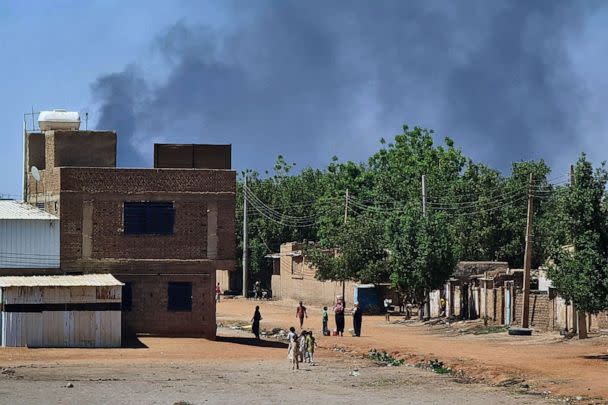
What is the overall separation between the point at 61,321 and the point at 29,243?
16.5 ft

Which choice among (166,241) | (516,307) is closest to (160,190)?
(166,241)

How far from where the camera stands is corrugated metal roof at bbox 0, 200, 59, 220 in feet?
183

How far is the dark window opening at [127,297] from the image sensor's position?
55906mm

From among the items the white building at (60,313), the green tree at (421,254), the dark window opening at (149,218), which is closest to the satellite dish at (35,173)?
the dark window opening at (149,218)

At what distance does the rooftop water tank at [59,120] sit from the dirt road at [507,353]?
16618mm

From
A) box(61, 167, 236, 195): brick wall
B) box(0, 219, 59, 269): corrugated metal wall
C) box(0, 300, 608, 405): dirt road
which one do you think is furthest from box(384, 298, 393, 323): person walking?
box(0, 219, 59, 269): corrugated metal wall

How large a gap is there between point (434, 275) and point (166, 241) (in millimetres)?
20412

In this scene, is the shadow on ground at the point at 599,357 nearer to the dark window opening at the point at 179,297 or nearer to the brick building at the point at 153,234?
the brick building at the point at 153,234

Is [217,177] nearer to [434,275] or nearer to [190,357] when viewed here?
[190,357]

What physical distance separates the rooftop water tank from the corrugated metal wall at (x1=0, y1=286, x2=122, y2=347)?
496 inches

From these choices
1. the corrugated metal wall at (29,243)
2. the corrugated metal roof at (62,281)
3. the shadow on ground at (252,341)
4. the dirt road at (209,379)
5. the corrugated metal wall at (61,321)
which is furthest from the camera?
the shadow on ground at (252,341)

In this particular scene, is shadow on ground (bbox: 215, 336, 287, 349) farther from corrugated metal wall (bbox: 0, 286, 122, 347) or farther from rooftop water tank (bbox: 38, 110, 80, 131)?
rooftop water tank (bbox: 38, 110, 80, 131)

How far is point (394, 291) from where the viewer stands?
85.1m

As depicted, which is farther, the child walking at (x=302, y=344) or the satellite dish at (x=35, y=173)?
the satellite dish at (x=35, y=173)
